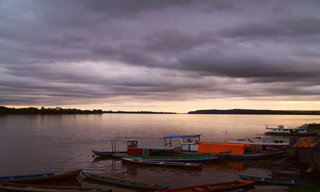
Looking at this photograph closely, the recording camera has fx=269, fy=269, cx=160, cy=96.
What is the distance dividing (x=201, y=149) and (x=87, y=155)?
57.2 ft

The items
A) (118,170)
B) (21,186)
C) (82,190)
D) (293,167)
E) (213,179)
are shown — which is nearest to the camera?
(82,190)

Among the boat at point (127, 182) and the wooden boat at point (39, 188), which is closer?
the wooden boat at point (39, 188)

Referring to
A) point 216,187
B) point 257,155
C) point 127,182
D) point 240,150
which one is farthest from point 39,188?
point 257,155

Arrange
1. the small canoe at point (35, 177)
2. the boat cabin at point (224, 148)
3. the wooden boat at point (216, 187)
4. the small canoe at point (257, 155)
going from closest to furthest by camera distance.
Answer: the wooden boat at point (216, 187) < the small canoe at point (35, 177) < the small canoe at point (257, 155) < the boat cabin at point (224, 148)

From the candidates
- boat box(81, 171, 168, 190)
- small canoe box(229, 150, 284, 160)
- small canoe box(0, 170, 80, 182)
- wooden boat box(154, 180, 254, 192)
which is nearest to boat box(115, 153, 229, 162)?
small canoe box(229, 150, 284, 160)

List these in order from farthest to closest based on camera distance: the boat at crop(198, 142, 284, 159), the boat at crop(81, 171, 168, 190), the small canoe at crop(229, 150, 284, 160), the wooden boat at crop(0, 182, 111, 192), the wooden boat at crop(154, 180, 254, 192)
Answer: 1. the boat at crop(198, 142, 284, 159)
2. the small canoe at crop(229, 150, 284, 160)
3. the boat at crop(81, 171, 168, 190)
4. the wooden boat at crop(154, 180, 254, 192)
5. the wooden boat at crop(0, 182, 111, 192)

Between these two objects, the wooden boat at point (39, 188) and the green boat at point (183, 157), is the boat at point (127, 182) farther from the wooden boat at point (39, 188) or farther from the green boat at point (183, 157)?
the green boat at point (183, 157)

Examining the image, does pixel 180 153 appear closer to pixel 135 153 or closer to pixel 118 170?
pixel 135 153

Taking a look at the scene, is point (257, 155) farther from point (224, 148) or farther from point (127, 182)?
point (127, 182)

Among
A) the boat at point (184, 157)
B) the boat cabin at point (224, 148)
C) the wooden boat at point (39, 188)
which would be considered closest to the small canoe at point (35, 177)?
the wooden boat at point (39, 188)

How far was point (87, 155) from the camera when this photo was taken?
41.5 m

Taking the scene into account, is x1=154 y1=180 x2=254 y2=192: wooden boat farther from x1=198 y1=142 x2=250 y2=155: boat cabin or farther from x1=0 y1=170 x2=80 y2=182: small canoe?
x1=198 y1=142 x2=250 y2=155: boat cabin

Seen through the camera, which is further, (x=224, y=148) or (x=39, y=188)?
(x=224, y=148)

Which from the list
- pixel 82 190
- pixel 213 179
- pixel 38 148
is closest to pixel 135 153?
pixel 213 179
